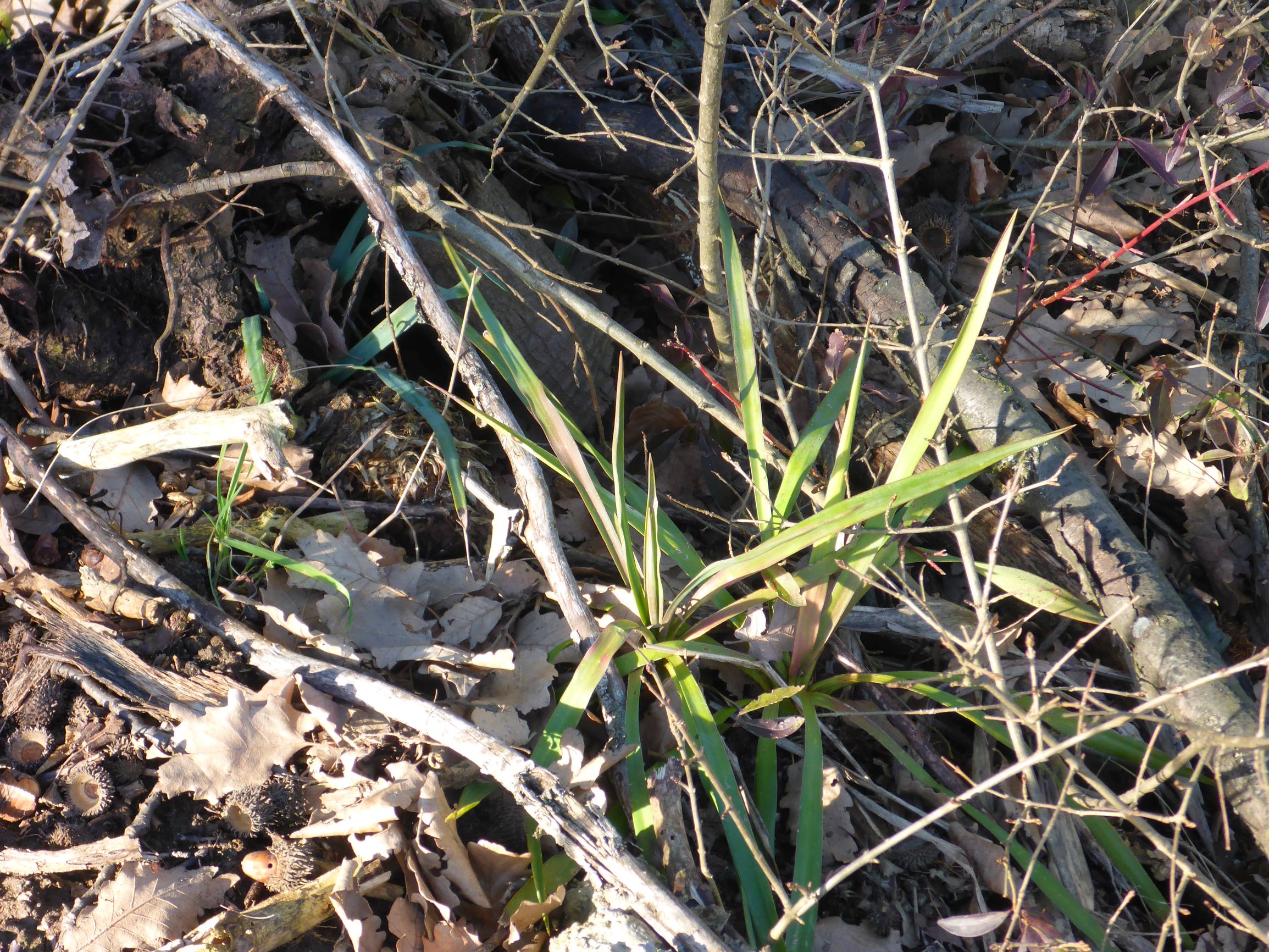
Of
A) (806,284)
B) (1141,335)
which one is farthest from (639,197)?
(1141,335)

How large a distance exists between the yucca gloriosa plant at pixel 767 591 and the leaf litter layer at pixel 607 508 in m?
0.01

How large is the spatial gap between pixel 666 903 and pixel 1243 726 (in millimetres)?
1218

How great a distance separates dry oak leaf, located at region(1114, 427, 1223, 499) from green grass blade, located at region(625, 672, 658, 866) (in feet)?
5.25

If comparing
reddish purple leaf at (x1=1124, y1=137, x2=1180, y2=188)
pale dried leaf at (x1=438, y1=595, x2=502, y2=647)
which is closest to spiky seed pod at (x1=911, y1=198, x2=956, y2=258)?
reddish purple leaf at (x1=1124, y1=137, x2=1180, y2=188)

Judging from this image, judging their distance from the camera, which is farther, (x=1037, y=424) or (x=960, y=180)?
(x=960, y=180)

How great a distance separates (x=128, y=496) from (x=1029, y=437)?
6.78 feet

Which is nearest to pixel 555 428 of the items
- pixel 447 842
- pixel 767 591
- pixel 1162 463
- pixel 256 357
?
pixel 767 591

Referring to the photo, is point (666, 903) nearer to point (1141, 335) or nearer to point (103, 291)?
point (103, 291)

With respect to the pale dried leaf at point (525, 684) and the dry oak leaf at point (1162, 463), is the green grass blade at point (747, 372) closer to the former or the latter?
the pale dried leaf at point (525, 684)

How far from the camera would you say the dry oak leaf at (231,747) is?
1.40 metres

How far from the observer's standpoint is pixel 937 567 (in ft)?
6.06

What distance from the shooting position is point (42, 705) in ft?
4.89

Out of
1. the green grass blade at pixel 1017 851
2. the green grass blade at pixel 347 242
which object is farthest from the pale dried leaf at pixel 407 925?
the green grass blade at pixel 347 242

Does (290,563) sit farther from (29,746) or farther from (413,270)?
(413,270)
